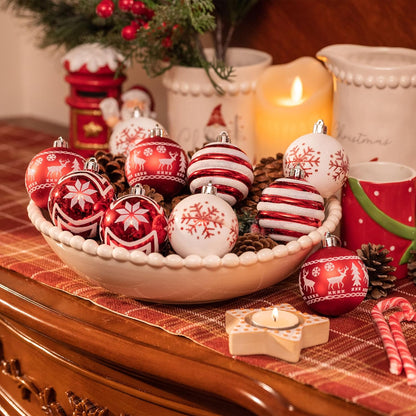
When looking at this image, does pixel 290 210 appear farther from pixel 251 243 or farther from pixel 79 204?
pixel 79 204

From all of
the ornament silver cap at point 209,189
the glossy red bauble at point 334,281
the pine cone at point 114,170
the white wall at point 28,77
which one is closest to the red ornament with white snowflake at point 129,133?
the pine cone at point 114,170

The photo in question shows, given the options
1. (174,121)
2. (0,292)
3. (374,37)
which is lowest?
(0,292)

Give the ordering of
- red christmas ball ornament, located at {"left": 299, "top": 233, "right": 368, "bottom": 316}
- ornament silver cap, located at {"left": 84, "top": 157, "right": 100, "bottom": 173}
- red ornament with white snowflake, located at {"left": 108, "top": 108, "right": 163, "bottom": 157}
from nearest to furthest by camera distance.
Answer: red christmas ball ornament, located at {"left": 299, "top": 233, "right": 368, "bottom": 316} < ornament silver cap, located at {"left": 84, "top": 157, "right": 100, "bottom": 173} < red ornament with white snowflake, located at {"left": 108, "top": 108, "right": 163, "bottom": 157}

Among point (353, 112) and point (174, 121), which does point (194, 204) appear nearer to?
point (353, 112)

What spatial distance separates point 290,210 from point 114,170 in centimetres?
26

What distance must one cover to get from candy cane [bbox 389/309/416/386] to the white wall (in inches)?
48.6

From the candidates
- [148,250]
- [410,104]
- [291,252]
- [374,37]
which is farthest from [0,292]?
[374,37]

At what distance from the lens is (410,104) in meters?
0.99

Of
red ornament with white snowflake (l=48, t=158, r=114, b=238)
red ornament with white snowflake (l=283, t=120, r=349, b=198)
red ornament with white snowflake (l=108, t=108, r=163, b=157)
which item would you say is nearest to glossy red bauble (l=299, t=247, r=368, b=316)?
red ornament with white snowflake (l=283, t=120, r=349, b=198)

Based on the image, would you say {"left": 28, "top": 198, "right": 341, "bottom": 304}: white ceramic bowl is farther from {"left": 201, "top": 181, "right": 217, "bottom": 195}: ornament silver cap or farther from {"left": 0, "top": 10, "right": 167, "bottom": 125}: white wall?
{"left": 0, "top": 10, "right": 167, "bottom": 125}: white wall

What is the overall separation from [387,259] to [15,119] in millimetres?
1259

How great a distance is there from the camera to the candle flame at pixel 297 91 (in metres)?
1.07

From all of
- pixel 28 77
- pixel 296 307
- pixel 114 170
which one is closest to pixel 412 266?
pixel 296 307

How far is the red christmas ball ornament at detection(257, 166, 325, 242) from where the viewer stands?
77 centimetres
